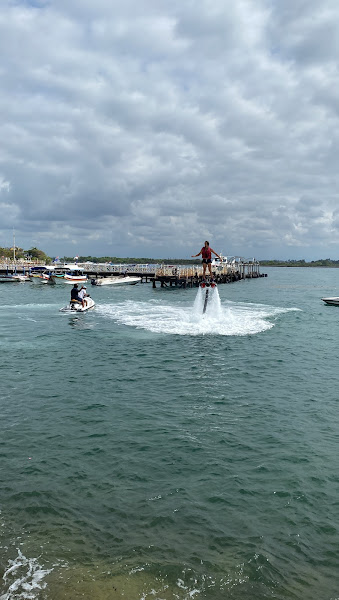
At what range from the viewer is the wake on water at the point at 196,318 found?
2933 cm

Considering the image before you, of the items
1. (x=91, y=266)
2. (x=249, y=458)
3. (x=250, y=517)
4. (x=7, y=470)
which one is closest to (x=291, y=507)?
(x=250, y=517)

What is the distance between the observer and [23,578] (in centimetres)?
631

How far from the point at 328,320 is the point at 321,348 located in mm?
13399

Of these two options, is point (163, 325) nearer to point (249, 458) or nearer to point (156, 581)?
point (249, 458)

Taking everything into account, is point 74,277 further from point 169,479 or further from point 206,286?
point 169,479

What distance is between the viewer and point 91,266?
109m

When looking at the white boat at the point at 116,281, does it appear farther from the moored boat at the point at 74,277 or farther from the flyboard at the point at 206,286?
the flyboard at the point at 206,286

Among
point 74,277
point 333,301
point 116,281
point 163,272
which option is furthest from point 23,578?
point 74,277

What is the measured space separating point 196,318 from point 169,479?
2444 centimetres

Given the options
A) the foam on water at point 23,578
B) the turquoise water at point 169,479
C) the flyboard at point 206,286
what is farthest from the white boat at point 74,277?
the foam on water at point 23,578

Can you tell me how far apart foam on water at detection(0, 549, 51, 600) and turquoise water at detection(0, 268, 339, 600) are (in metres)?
0.02

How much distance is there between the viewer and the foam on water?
603cm

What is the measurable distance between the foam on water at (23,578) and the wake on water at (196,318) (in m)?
21.2

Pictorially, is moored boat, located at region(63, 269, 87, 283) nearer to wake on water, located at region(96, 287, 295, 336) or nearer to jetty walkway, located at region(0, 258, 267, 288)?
jetty walkway, located at region(0, 258, 267, 288)
